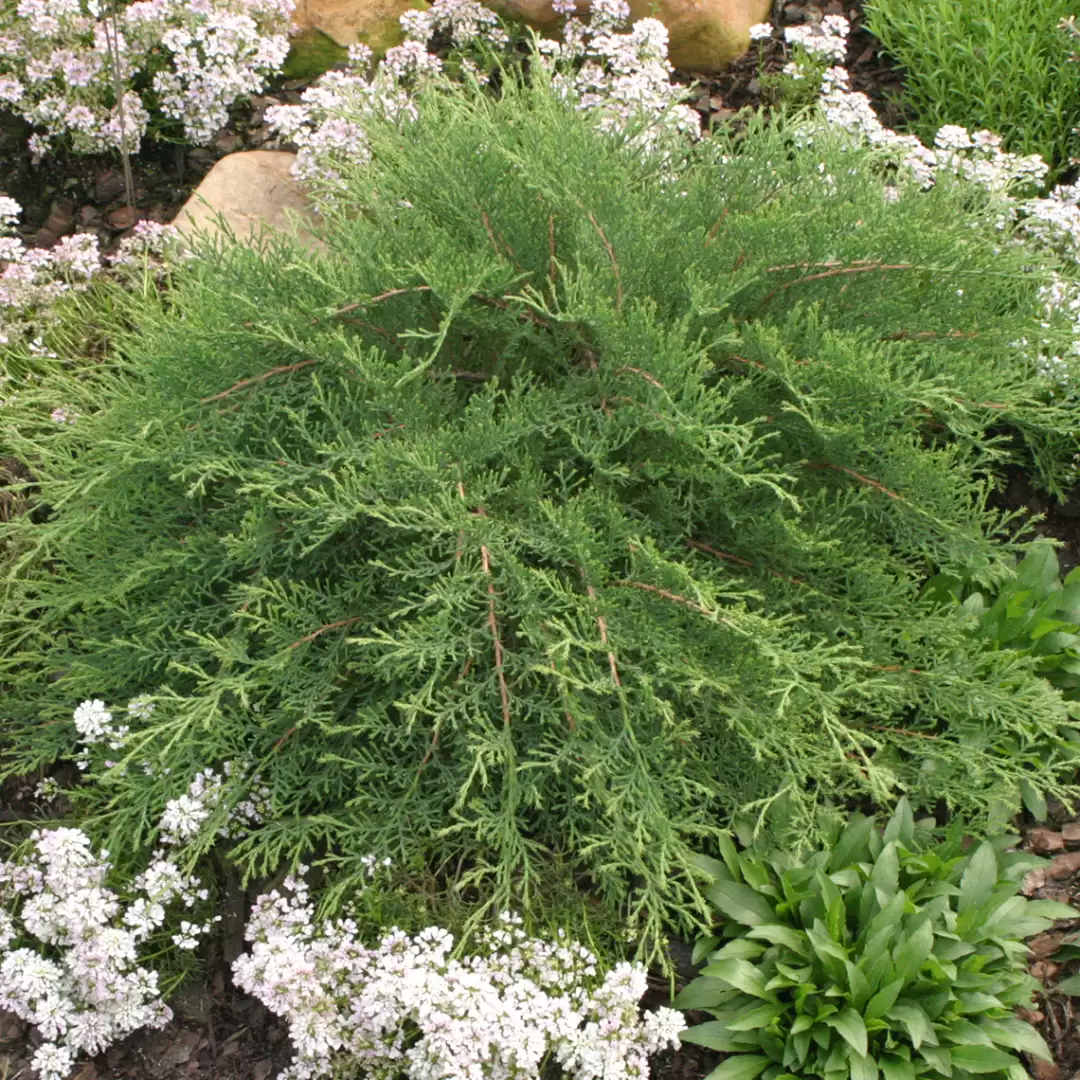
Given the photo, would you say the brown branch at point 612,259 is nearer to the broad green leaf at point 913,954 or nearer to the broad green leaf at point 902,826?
the broad green leaf at point 902,826

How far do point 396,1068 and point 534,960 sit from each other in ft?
1.11

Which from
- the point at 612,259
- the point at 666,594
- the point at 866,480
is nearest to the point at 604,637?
the point at 666,594

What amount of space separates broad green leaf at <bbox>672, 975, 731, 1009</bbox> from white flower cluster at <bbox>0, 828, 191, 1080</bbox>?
1066mm

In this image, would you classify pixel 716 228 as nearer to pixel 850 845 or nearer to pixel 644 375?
pixel 644 375

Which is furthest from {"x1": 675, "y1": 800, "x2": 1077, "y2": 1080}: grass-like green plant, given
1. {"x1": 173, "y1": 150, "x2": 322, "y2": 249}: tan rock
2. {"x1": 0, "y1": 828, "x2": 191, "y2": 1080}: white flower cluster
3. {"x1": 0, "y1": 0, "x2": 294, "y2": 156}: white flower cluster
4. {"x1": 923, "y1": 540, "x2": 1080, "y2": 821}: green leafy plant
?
{"x1": 0, "y1": 0, "x2": 294, "y2": 156}: white flower cluster

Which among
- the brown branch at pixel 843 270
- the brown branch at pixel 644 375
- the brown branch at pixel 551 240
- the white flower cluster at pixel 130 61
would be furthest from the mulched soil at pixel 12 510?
the brown branch at pixel 551 240

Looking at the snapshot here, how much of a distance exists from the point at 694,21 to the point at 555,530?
2989 mm

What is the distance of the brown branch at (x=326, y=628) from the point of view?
2334 millimetres

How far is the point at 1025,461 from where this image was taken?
10.8ft

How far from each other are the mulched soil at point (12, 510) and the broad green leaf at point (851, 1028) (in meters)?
0.33

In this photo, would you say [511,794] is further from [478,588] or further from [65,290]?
[65,290]

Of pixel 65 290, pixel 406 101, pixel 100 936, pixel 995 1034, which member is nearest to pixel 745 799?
pixel 995 1034

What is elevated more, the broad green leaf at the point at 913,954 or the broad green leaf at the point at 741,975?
the broad green leaf at the point at 913,954

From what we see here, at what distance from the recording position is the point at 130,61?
4.13 metres
